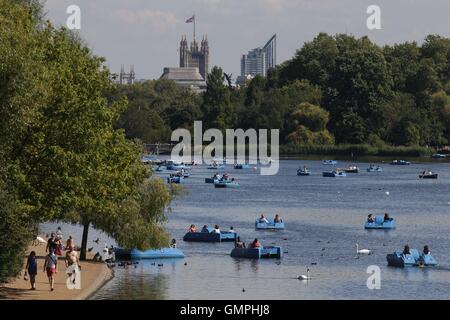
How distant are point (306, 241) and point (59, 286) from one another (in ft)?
111

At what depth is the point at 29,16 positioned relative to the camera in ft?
174

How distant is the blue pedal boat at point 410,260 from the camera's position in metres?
65.8

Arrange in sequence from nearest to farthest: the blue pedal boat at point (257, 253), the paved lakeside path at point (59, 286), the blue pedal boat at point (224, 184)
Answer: the paved lakeside path at point (59, 286)
the blue pedal boat at point (257, 253)
the blue pedal boat at point (224, 184)

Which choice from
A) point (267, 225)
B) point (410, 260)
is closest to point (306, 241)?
point (267, 225)

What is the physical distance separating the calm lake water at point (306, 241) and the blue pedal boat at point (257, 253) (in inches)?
25.3

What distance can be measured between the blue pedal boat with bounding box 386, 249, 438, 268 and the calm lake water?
79 centimetres

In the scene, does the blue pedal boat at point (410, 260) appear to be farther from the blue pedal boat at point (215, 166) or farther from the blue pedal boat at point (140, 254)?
the blue pedal boat at point (215, 166)

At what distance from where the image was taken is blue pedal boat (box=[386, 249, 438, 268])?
216 ft

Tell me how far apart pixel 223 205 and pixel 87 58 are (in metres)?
58.4

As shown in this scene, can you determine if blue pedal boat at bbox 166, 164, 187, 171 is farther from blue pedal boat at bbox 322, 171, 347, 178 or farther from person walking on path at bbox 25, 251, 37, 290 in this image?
person walking on path at bbox 25, 251, 37, 290

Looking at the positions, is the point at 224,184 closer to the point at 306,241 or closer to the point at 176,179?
the point at 176,179

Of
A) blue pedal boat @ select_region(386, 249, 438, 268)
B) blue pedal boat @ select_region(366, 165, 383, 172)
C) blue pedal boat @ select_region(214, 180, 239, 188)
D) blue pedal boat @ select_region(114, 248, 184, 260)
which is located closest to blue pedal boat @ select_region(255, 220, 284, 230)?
blue pedal boat @ select_region(386, 249, 438, 268)

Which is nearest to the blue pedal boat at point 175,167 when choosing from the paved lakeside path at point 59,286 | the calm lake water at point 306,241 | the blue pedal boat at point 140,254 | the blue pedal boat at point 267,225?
the calm lake water at point 306,241

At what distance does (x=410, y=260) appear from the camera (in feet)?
216
